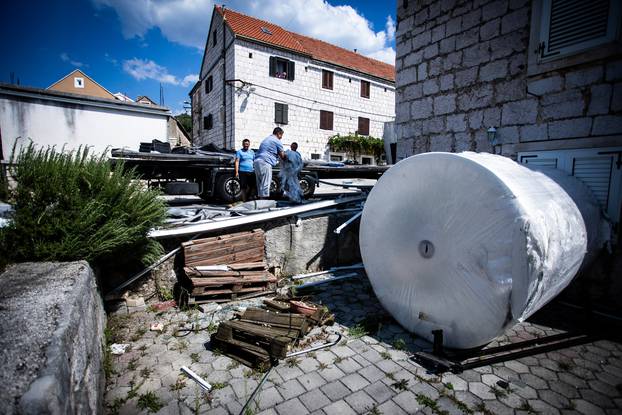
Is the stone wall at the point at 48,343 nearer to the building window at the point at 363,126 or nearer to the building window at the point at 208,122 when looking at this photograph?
the building window at the point at 208,122

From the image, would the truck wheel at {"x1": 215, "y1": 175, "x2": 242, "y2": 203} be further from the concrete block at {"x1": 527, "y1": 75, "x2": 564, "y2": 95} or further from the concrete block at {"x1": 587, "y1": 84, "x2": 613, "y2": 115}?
the concrete block at {"x1": 587, "y1": 84, "x2": 613, "y2": 115}

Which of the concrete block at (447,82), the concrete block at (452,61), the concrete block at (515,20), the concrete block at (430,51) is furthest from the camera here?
the concrete block at (430,51)

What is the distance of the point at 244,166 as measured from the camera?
7.86 metres

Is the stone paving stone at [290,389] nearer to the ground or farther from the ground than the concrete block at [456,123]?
nearer to the ground

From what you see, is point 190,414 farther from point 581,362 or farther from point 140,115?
point 140,115

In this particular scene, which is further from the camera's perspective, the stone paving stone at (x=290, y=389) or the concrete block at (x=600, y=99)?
the concrete block at (x=600, y=99)

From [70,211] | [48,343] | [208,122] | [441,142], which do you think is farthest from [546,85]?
[208,122]

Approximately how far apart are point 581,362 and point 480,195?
6.20ft

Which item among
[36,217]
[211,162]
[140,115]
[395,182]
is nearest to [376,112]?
[140,115]

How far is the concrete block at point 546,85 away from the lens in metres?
3.91

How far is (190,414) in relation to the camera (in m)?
2.16

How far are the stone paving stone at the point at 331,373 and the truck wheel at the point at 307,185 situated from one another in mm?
6672

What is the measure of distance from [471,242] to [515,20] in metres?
3.69

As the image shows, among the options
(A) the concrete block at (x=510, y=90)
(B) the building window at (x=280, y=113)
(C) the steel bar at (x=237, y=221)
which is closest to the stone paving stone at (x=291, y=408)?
(C) the steel bar at (x=237, y=221)
